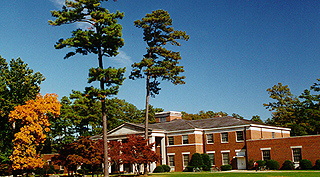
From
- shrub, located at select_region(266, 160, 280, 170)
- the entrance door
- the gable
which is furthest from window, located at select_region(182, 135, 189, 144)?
shrub, located at select_region(266, 160, 280, 170)

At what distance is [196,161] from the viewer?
164 ft

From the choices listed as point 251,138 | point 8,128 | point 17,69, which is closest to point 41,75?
point 17,69

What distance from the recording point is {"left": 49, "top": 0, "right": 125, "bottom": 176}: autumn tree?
3184 centimetres

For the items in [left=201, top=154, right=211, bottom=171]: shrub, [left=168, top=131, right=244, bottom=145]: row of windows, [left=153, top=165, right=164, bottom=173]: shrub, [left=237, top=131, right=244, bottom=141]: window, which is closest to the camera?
[left=237, top=131, right=244, bottom=141]: window

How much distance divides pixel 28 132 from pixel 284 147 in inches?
1200

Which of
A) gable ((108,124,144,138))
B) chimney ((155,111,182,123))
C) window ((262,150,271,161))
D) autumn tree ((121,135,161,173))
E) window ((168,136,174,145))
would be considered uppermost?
chimney ((155,111,182,123))

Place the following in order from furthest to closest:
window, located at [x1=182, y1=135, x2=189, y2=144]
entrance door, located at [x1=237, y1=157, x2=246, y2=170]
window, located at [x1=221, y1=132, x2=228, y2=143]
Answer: window, located at [x1=182, y1=135, x2=189, y2=144], window, located at [x1=221, y1=132, x2=228, y2=143], entrance door, located at [x1=237, y1=157, x2=246, y2=170]

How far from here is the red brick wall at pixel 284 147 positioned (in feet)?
137

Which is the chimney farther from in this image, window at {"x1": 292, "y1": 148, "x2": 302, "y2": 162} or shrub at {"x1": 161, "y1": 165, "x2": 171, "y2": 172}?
window at {"x1": 292, "y1": 148, "x2": 302, "y2": 162}

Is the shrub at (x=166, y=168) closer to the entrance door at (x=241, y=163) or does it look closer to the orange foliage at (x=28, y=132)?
the entrance door at (x=241, y=163)

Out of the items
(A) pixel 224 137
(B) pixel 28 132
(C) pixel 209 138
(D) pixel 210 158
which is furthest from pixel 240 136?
(B) pixel 28 132

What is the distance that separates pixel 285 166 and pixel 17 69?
34.1 metres

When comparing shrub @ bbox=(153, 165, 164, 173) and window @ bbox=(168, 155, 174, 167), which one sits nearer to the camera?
shrub @ bbox=(153, 165, 164, 173)

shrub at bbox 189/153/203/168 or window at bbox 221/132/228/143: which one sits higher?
window at bbox 221/132/228/143
